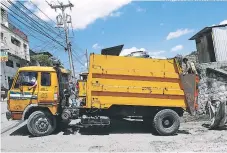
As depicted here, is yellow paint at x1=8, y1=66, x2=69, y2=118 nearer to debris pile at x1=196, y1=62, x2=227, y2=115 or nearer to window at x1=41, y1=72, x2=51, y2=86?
window at x1=41, y1=72, x2=51, y2=86

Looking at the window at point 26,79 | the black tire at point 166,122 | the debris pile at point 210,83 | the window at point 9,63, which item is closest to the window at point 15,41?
the window at point 9,63

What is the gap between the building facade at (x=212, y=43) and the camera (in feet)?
72.2

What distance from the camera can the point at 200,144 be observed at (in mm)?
8828

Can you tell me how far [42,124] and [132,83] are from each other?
10.9 ft

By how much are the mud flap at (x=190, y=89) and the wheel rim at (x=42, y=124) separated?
15.8 feet

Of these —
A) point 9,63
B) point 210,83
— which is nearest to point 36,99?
point 210,83

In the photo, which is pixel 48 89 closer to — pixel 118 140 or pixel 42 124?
pixel 42 124

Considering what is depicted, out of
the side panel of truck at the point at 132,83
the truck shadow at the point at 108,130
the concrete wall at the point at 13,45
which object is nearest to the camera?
the side panel of truck at the point at 132,83

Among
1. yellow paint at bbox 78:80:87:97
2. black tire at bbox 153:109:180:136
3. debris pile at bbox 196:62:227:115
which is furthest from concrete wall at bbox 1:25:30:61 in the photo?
black tire at bbox 153:109:180:136

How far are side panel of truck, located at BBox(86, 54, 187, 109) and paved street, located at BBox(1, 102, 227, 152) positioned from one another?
3.56 ft

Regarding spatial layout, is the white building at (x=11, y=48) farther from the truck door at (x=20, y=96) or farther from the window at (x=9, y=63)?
the truck door at (x=20, y=96)

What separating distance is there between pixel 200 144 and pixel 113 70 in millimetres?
3630

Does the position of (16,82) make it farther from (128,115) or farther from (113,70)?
(128,115)

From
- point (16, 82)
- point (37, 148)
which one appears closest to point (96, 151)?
point (37, 148)
